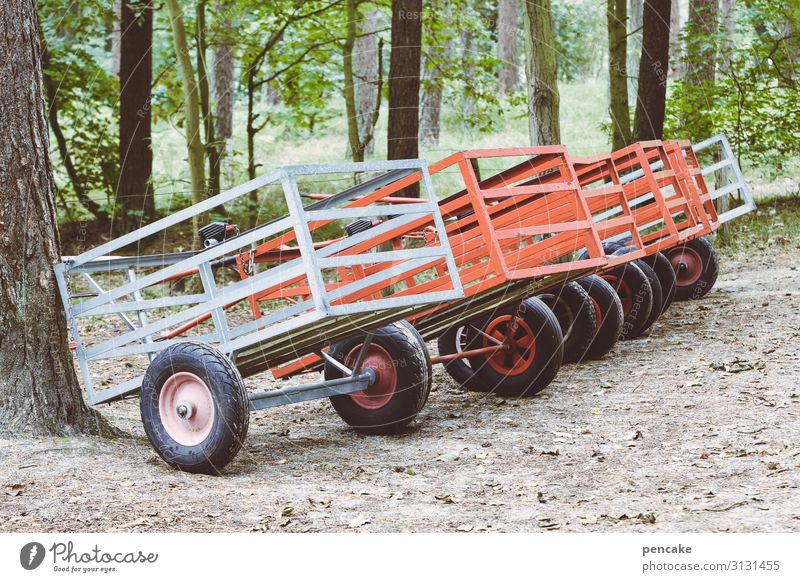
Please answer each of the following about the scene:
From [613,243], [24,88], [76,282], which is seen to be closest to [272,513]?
[24,88]

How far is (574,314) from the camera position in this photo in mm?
8141

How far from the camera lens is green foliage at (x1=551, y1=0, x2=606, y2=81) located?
14.0m

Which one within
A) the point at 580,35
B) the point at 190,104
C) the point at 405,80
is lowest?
the point at 190,104

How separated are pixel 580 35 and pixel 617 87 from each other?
176cm

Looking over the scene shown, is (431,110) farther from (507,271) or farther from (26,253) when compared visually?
(26,253)

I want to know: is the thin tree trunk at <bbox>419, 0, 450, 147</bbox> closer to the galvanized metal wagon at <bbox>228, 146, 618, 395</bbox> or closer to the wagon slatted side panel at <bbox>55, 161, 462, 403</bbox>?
the galvanized metal wagon at <bbox>228, 146, 618, 395</bbox>

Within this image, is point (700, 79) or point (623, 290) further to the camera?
point (700, 79)

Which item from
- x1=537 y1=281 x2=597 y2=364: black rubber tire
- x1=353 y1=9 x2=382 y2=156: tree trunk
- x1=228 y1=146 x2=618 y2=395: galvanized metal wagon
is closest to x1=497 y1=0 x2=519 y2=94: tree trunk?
x1=353 y1=9 x2=382 y2=156: tree trunk

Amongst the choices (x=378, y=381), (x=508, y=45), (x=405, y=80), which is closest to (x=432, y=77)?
(x=405, y=80)

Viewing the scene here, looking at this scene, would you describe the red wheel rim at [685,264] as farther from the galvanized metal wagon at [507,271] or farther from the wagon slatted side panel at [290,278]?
the wagon slatted side panel at [290,278]

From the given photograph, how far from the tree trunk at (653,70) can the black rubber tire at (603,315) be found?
19.1ft

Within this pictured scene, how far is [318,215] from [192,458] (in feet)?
4.77

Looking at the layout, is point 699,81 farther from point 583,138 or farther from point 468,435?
point 468,435

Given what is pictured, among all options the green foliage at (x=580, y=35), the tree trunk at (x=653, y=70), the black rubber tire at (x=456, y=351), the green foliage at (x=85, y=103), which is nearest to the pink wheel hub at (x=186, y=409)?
the black rubber tire at (x=456, y=351)
